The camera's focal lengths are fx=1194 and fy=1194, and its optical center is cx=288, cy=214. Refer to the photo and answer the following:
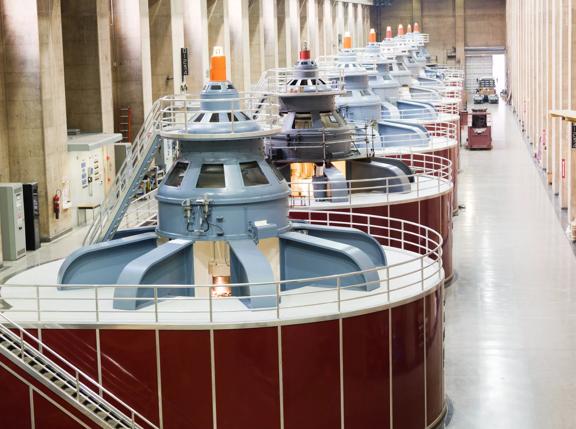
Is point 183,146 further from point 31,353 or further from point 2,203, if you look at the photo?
point 2,203

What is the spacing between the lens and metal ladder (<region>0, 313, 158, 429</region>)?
1556cm

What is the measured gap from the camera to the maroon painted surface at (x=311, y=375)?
16.2m

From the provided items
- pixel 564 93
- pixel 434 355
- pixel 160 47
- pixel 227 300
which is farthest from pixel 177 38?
pixel 227 300

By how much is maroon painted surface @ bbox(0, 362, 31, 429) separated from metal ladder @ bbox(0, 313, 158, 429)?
55 centimetres

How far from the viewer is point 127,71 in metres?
41.8

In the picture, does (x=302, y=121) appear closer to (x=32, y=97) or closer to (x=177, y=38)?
(x=32, y=97)

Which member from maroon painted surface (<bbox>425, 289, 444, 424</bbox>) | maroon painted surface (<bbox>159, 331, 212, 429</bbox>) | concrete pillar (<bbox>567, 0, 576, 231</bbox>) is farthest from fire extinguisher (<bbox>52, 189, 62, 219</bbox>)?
maroon painted surface (<bbox>159, 331, 212, 429</bbox>)

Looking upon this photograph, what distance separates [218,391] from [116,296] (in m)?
2.18

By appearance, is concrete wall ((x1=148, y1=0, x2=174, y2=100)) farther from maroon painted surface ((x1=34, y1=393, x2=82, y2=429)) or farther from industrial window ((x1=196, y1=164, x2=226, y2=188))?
maroon painted surface ((x1=34, y1=393, x2=82, y2=429))

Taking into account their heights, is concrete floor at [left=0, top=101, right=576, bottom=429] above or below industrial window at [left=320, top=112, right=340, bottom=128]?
below

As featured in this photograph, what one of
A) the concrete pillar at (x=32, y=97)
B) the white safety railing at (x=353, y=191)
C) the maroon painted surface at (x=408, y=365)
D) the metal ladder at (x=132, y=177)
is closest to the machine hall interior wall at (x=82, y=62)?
the concrete pillar at (x=32, y=97)

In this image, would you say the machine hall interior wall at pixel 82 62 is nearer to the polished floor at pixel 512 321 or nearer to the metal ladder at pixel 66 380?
the polished floor at pixel 512 321

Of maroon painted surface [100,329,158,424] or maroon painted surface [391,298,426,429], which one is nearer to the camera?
maroon painted surface [100,329,158,424]

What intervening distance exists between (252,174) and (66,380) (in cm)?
469
